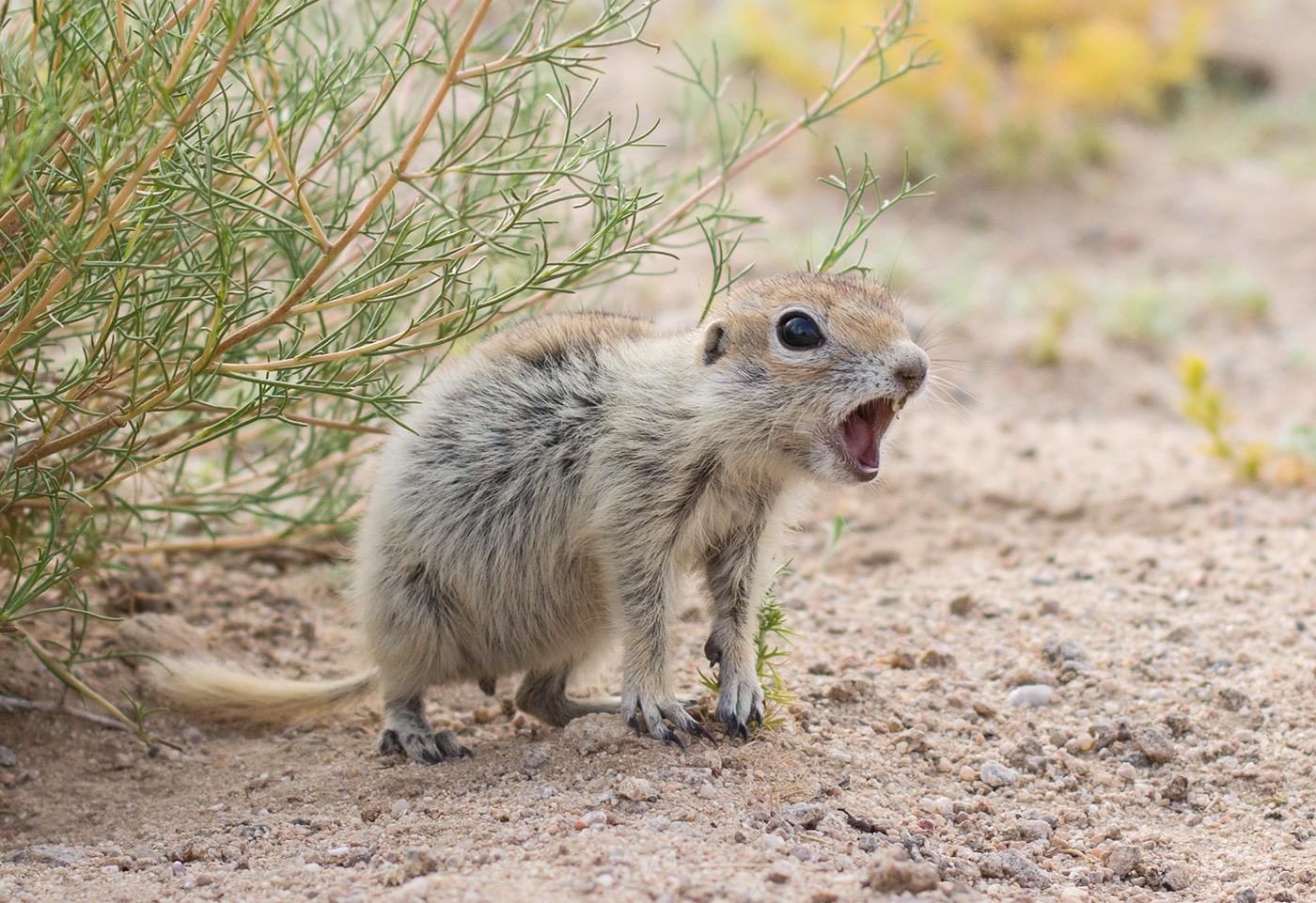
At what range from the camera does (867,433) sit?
408 cm

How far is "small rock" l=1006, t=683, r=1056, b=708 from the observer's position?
4469mm

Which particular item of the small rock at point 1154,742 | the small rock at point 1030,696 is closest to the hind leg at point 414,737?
the small rock at point 1030,696

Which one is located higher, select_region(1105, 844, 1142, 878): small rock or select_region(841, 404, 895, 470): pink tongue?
select_region(841, 404, 895, 470): pink tongue

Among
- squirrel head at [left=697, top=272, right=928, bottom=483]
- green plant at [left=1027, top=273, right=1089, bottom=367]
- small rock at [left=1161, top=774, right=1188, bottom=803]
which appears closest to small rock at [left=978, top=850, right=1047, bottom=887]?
small rock at [left=1161, top=774, right=1188, bottom=803]

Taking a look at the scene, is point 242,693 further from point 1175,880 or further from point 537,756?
point 1175,880

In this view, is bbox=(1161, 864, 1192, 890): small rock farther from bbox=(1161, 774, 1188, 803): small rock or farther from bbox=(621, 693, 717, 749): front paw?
bbox=(621, 693, 717, 749): front paw

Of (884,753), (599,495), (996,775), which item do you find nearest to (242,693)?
(599,495)

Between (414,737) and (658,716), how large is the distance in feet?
2.78

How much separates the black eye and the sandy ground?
994 mm

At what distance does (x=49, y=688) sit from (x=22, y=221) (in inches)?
68.8

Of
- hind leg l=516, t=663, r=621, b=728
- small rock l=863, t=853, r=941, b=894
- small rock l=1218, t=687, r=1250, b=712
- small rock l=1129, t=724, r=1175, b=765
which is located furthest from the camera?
hind leg l=516, t=663, r=621, b=728

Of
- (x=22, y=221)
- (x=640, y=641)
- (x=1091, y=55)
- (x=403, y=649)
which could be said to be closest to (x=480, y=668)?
(x=403, y=649)

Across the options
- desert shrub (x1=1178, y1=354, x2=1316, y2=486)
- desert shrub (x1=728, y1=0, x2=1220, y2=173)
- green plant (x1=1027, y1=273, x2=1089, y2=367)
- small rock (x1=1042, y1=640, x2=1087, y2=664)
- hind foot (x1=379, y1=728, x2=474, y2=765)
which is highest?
desert shrub (x1=728, y1=0, x2=1220, y2=173)

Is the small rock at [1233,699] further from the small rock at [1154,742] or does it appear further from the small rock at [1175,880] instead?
the small rock at [1175,880]
